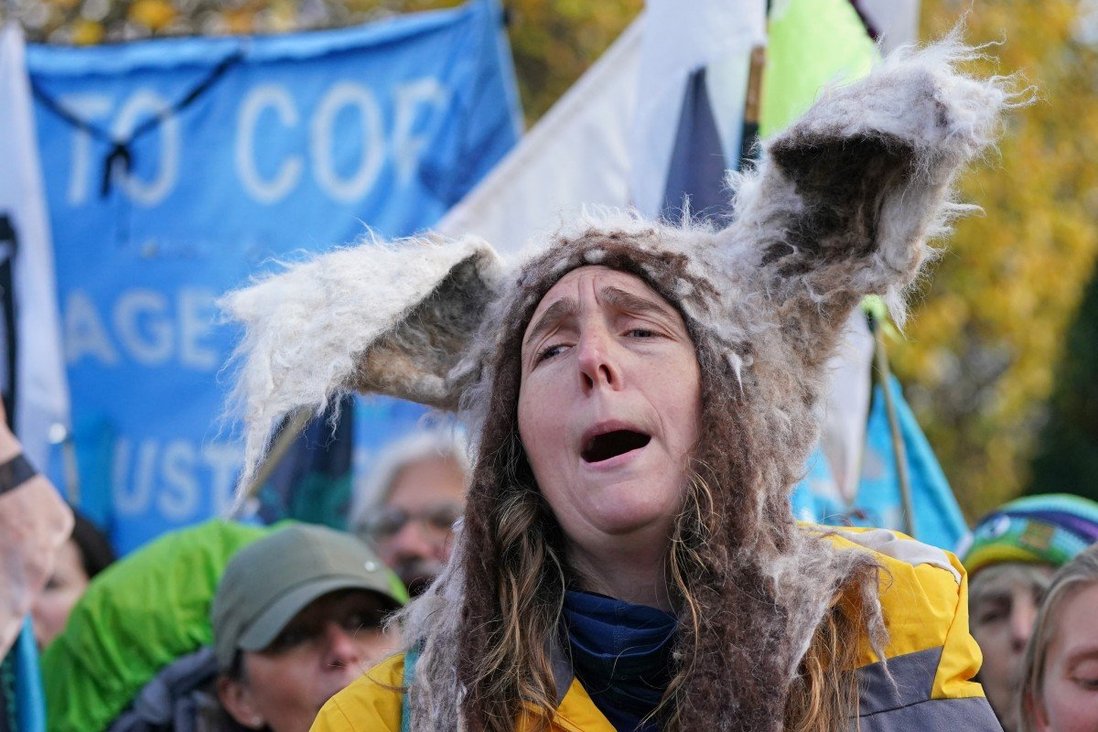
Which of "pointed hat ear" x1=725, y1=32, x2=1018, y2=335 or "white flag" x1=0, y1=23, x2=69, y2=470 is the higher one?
"pointed hat ear" x1=725, y1=32, x2=1018, y2=335

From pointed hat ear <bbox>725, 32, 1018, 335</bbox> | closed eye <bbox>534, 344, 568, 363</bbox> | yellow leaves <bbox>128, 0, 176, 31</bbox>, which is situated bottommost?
closed eye <bbox>534, 344, 568, 363</bbox>

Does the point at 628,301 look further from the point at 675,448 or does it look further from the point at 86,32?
the point at 86,32

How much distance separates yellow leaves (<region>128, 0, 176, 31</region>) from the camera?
820 cm

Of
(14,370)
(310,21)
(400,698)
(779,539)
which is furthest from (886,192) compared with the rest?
(310,21)

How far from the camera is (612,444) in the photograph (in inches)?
82.8

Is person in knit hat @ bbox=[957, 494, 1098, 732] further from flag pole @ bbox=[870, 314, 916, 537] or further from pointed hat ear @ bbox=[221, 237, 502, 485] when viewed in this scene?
pointed hat ear @ bbox=[221, 237, 502, 485]

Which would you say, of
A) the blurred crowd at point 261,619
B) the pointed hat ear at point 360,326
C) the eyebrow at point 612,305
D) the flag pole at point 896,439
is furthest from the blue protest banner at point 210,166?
the eyebrow at point 612,305

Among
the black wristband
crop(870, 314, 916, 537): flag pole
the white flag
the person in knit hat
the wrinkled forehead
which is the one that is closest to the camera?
the wrinkled forehead

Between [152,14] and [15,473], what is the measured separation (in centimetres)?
598

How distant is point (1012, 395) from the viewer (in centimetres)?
1190

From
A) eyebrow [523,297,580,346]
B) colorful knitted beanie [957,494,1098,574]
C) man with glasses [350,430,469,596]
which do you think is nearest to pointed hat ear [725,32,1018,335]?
eyebrow [523,297,580,346]

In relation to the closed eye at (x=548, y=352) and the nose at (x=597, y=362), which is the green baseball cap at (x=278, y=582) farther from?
the nose at (x=597, y=362)

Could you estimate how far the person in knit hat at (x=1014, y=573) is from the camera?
3.20 metres

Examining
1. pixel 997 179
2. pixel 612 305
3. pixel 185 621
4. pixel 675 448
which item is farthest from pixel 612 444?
pixel 997 179
